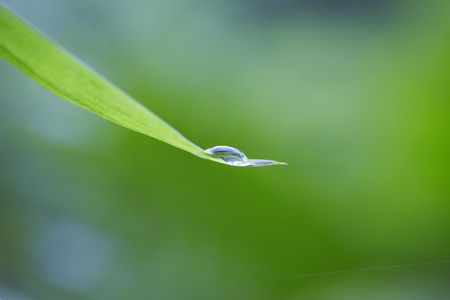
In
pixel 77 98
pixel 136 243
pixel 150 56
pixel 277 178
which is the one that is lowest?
pixel 77 98

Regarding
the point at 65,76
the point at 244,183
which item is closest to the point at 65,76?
the point at 65,76

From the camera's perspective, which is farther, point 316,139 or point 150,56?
point 150,56

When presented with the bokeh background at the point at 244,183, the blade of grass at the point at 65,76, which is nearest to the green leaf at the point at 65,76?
the blade of grass at the point at 65,76

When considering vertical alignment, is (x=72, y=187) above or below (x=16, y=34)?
above

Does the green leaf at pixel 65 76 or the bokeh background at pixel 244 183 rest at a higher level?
the bokeh background at pixel 244 183

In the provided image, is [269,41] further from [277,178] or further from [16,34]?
[16,34]

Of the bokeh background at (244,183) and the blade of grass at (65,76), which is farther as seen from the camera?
the bokeh background at (244,183)

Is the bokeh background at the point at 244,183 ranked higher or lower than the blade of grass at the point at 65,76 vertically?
higher

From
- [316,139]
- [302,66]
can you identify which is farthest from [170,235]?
[302,66]

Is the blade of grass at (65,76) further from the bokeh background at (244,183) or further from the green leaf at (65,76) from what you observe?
the bokeh background at (244,183)
